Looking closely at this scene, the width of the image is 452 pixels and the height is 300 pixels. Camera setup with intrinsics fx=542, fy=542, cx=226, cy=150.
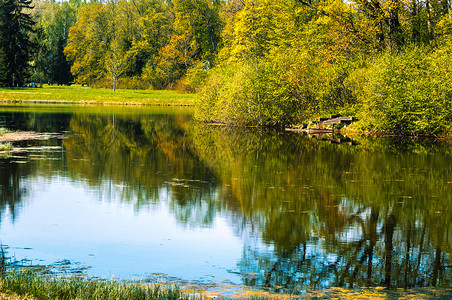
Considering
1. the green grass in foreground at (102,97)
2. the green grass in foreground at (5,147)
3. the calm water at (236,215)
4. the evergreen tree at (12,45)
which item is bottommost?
the calm water at (236,215)

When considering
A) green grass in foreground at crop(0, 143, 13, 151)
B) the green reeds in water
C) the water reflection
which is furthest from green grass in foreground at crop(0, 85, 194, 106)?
the green reeds in water

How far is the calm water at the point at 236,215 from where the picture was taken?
8938mm

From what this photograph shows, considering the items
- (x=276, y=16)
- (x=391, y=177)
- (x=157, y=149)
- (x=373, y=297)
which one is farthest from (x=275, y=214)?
(x=276, y=16)

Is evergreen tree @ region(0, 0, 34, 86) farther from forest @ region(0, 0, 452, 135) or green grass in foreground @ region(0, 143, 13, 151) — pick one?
green grass in foreground @ region(0, 143, 13, 151)

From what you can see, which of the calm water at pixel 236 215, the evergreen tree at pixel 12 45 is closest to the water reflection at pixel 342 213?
the calm water at pixel 236 215

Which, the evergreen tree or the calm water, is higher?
the evergreen tree

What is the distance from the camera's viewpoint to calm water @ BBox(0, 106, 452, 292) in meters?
8.94

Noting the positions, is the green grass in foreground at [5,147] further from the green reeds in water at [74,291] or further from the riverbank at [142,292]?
the green reeds in water at [74,291]

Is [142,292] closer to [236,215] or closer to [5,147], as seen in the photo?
[236,215]

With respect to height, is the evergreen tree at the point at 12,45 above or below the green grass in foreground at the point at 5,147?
above

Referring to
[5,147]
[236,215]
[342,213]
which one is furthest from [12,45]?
[342,213]

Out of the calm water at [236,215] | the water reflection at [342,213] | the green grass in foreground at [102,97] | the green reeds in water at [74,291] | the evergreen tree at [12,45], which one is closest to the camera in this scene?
the green reeds in water at [74,291]

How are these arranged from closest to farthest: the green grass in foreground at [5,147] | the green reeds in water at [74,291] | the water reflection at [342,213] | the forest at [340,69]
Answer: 1. the green reeds in water at [74,291]
2. the water reflection at [342,213]
3. the green grass in foreground at [5,147]
4. the forest at [340,69]

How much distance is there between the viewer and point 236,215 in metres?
12.6
